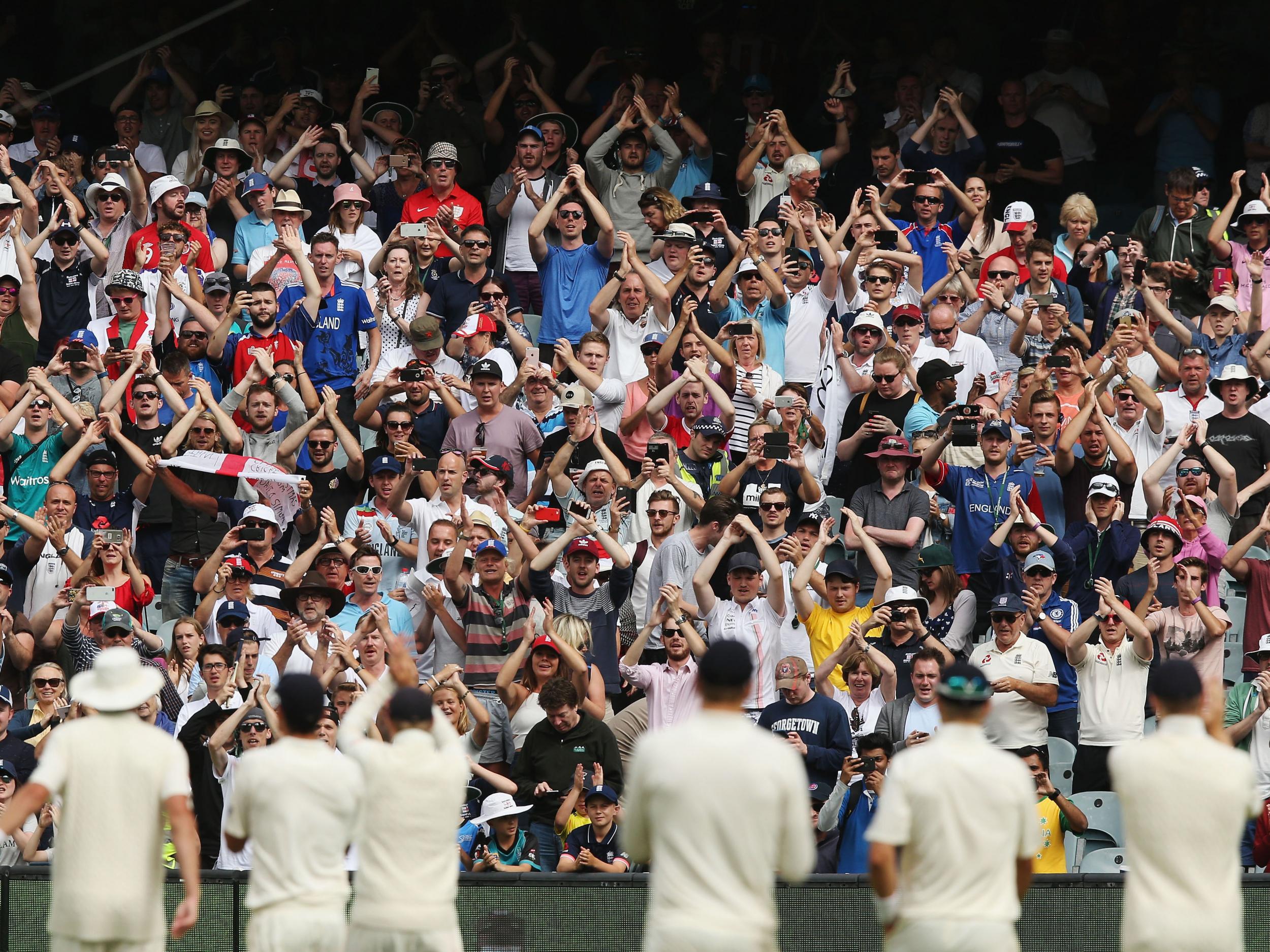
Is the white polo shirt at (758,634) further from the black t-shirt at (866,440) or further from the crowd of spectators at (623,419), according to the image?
the black t-shirt at (866,440)

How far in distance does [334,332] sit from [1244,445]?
670 centimetres

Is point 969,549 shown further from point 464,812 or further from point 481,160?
point 481,160

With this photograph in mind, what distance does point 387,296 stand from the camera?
55.4 feet

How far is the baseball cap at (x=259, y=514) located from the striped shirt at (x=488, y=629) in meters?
1.57

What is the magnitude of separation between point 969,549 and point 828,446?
1531mm

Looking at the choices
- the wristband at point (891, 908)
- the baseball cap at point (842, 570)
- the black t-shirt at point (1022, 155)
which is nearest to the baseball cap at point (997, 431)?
the baseball cap at point (842, 570)

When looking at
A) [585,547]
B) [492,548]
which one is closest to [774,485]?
[585,547]

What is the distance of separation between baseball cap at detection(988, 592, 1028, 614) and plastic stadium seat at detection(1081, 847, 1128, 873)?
1624 millimetres

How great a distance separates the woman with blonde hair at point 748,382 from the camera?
50.5 ft

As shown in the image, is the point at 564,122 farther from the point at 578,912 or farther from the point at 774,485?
the point at 578,912

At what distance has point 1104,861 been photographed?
1271cm

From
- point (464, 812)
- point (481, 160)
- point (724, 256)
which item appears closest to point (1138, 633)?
point (464, 812)

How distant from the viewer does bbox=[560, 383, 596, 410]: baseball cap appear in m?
15.8

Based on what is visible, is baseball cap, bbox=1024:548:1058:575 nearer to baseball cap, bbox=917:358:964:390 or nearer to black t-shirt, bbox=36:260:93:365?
baseball cap, bbox=917:358:964:390
